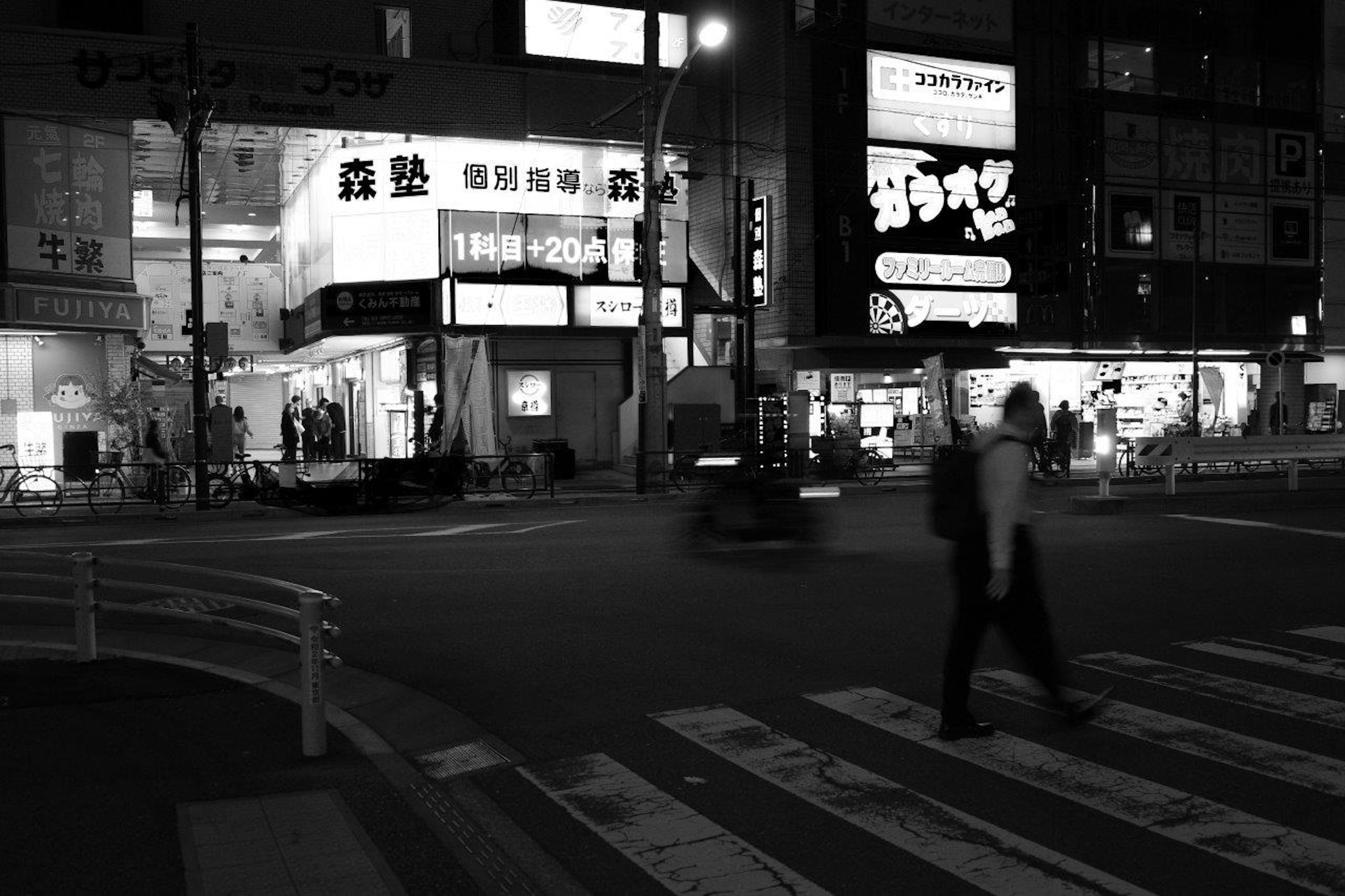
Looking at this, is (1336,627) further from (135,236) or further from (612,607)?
(135,236)

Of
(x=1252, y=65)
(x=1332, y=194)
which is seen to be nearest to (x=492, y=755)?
(x=1252, y=65)

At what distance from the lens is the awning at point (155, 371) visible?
3164 cm

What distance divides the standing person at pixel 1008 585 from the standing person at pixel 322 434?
28.2m

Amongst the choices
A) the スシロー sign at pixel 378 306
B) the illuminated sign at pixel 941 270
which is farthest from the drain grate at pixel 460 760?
the illuminated sign at pixel 941 270

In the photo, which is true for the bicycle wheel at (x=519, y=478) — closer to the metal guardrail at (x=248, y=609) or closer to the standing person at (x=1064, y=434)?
the metal guardrail at (x=248, y=609)

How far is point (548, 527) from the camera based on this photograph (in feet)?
61.9

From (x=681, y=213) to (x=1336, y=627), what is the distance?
1027 inches

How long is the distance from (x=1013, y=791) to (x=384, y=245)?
27.6m

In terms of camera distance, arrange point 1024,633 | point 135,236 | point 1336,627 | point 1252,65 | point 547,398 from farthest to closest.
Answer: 1. point 135,236
2. point 1252,65
3. point 547,398
4. point 1336,627
5. point 1024,633

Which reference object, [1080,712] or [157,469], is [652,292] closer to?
[157,469]

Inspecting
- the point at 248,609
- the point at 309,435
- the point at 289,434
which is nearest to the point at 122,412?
the point at 309,435

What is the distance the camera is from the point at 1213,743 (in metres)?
7.05

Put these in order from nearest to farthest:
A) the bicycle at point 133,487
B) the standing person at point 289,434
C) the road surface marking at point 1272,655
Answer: the road surface marking at point 1272,655 → the bicycle at point 133,487 → the standing person at point 289,434

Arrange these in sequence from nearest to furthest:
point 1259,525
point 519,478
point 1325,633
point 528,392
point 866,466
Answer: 1. point 1325,633
2. point 1259,525
3. point 519,478
4. point 866,466
5. point 528,392
